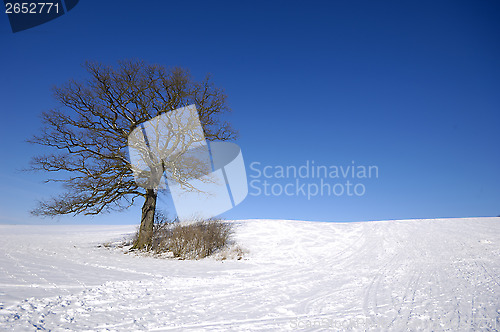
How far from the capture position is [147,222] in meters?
11.4

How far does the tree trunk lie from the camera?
1114 centimetres

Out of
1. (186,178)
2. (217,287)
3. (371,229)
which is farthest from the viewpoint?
(371,229)

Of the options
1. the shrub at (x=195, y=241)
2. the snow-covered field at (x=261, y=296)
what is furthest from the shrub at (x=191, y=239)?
the snow-covered field at (x=261, y=296)

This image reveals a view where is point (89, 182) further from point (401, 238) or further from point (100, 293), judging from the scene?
point (401, 238)

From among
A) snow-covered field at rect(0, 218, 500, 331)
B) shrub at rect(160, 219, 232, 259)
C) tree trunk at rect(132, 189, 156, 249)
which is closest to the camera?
snow-covered field at rect(0, 218, 500, 331)

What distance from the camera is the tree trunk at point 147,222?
1114cm

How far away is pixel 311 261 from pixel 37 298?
315 inches

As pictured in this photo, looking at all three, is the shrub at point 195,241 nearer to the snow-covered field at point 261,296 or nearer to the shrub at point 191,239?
the shrub at point 191,239

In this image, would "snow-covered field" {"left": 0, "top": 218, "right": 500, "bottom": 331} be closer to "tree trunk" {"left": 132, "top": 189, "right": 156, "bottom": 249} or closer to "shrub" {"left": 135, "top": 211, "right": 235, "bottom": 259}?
"shrub" {"left": 135, "top": 211, "right": 235, "bottom": 259}

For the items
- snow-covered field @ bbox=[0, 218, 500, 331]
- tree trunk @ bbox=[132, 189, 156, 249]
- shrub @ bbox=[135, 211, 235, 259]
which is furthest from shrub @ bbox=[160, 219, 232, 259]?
snow-covered field @ bbox=[0, 218, 500, 331]

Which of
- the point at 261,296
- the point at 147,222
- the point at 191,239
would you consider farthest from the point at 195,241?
the point at 261,296

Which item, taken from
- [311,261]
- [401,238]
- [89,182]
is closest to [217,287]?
[311,261]

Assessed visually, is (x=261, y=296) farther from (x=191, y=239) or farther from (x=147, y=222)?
(x=147, y=222)

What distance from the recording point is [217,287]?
5.32 m
